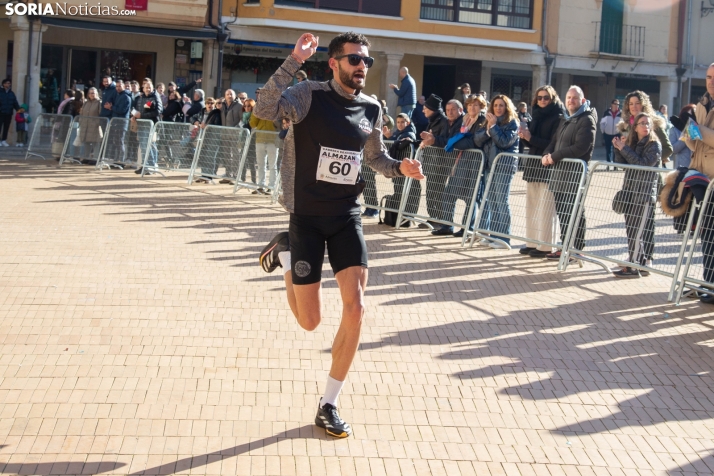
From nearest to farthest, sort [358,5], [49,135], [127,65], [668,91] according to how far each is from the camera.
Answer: [49,135], [127,65], [358,5], [668,91]

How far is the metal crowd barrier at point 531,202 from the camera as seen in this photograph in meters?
10.3

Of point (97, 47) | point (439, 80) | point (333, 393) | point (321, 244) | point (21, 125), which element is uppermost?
point (439, 80)

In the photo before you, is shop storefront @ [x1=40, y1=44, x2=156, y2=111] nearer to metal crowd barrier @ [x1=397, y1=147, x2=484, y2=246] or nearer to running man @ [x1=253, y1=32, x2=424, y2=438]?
metal crowd barrier @ [x1=397, y1=147, x2=484, y2=246]

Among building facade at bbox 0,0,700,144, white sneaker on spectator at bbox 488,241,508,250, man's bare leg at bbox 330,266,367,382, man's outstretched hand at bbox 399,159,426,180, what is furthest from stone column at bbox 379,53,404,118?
man's bare leg at bbox 330,266,367,382

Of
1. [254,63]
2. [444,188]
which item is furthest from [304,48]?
[254,63]

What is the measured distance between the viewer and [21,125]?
25141 mm

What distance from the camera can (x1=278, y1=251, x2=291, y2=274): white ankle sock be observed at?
17.9ft

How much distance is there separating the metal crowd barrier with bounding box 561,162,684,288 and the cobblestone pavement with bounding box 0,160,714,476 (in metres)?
0.25

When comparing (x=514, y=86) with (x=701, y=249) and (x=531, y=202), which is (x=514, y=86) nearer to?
(x=531, y=202)

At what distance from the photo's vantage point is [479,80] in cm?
3350

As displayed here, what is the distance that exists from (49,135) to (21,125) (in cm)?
433

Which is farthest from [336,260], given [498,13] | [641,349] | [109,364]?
[498,13]

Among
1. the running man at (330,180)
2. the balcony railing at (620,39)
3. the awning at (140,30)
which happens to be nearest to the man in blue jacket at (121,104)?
the awning at (140,30)

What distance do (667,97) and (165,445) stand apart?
3471 centimetres
